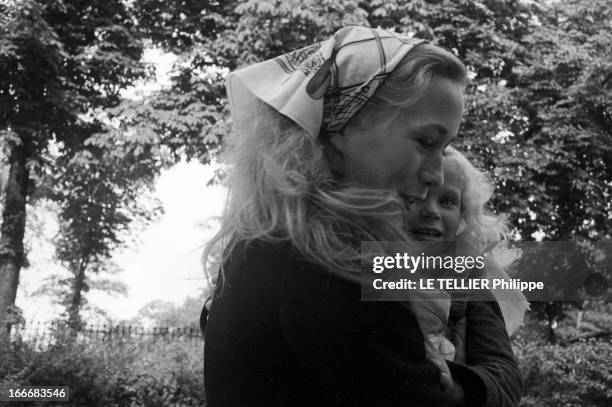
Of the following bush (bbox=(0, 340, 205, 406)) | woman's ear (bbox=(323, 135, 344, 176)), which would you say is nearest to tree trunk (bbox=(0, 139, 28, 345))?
bush (bbox=(0, 340, 205, 406))

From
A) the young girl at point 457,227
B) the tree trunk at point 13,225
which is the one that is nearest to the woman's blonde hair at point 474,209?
the young girl at point 457,227

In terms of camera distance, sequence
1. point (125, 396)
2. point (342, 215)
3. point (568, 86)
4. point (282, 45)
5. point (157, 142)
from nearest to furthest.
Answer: point (342, 215), point (125, 396), point (282, 45), point (157, 142), point (568, 86)

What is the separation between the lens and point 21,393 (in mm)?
7312

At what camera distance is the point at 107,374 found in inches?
322

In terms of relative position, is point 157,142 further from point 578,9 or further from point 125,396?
point 578,9

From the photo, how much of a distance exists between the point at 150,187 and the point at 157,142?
13.6 ft

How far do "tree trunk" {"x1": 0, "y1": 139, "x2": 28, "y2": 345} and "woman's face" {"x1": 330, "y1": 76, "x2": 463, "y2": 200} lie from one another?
12.4 metres

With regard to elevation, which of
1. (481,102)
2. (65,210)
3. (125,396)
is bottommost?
(125,396)

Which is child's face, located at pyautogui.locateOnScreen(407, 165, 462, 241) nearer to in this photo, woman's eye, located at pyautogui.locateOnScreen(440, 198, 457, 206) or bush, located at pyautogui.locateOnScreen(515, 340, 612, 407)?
woman's eye, located at pyautogui.locateOnScreen(440, 198, 457, 206)

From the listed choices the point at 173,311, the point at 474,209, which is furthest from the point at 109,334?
the point at 173,311

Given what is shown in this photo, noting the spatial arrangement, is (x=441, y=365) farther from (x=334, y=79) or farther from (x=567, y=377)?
(x=567, y=377)

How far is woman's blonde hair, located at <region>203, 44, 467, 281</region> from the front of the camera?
2.74 ft

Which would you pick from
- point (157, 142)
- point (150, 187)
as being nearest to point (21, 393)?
point (157, 142)

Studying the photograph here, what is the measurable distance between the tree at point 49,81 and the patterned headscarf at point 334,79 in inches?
439
